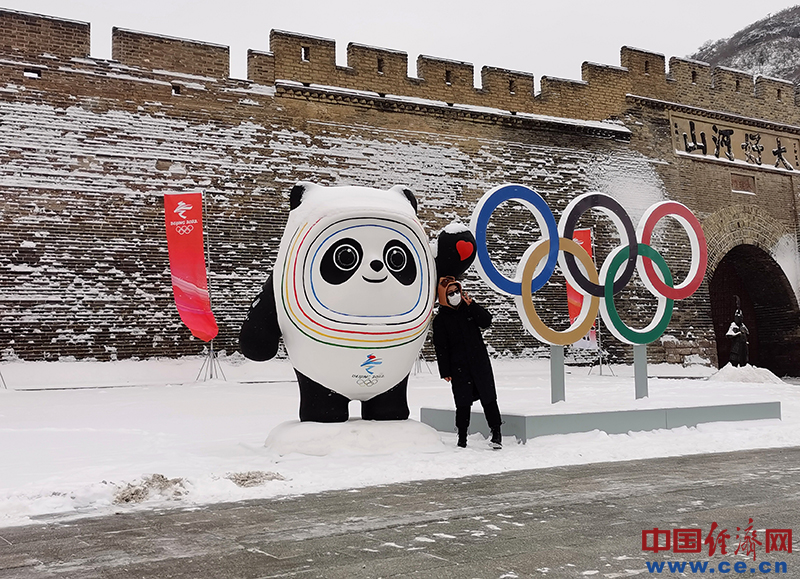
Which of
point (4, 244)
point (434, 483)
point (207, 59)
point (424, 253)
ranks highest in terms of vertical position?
point (207, 59)

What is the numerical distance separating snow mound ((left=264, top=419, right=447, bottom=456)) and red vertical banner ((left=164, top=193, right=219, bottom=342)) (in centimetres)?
598

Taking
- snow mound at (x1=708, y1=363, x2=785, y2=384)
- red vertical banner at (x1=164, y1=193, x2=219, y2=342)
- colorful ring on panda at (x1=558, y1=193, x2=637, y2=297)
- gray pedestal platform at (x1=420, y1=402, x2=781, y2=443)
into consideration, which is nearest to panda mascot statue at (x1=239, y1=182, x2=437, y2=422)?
gray pedestal platform at (x1=420, y1=402, x2=781, y2=443)

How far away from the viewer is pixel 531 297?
698cm

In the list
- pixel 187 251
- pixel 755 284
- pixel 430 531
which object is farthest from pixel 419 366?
pixel 430 531

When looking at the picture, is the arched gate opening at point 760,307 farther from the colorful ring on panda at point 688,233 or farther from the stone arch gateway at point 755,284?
the colorful ring on panda at point 688,233

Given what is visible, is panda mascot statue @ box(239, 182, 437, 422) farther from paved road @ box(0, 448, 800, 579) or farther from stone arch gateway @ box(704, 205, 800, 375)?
stone arch gateway @ box(704, 205, 800, 375)

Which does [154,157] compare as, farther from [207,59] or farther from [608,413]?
[608,413]

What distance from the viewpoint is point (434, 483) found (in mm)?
4285

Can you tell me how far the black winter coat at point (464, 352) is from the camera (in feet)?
18.2

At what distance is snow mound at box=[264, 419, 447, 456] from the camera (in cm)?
517

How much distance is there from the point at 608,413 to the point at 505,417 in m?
0.85

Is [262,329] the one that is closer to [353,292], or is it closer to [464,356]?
[353,292]

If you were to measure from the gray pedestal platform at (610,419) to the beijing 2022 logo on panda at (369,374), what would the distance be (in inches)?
43.5

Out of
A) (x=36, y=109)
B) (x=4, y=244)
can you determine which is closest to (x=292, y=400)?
(x=4, y=244)
